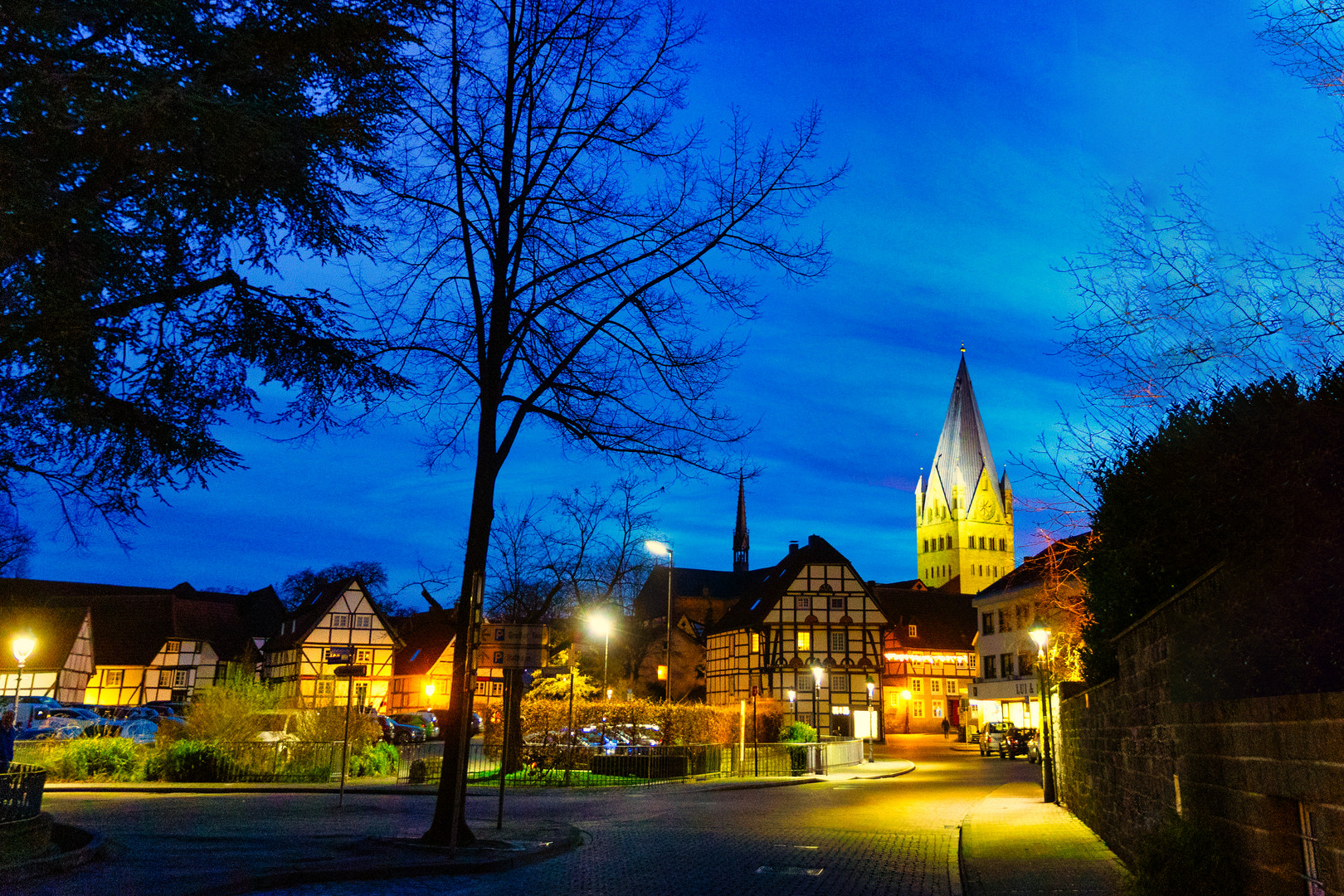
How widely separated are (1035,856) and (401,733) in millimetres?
33930

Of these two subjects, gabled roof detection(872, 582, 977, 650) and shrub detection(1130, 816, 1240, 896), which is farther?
gabled roof detection(872, 582, 977, 650)

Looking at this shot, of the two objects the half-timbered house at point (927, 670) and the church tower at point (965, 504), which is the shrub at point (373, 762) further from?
the church tower at point (965, 504)

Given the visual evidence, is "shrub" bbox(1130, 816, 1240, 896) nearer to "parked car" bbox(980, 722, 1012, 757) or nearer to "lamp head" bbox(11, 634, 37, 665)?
"lamp head" bbox(11, 634, 37, 665)

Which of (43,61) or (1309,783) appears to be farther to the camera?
(43,61)

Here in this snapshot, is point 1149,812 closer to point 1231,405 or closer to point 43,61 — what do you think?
point 1231,405

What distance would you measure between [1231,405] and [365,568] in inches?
3272

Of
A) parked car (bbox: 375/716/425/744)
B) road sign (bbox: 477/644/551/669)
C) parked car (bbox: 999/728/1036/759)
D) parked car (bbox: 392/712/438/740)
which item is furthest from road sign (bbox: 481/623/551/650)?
parked car (bbox: 999/728/1036/759)

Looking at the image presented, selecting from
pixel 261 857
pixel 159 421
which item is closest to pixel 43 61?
pixel 159 421

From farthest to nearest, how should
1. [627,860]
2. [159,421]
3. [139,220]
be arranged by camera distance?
[627,860] → [159,421] → [139,220]

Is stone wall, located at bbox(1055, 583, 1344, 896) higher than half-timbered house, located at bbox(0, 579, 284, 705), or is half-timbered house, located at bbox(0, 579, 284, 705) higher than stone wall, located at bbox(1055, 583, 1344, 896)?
half-timbered house, located at bbox(0, 579, 284, 705)

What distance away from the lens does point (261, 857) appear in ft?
37.1

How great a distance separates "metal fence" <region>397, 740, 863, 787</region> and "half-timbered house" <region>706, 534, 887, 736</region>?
2229cm

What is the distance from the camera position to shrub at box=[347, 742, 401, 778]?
27.1 m

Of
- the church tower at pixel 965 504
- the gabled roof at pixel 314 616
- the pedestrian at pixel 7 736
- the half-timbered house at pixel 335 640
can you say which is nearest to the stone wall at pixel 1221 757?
the pedestrian at pixel 7 736
